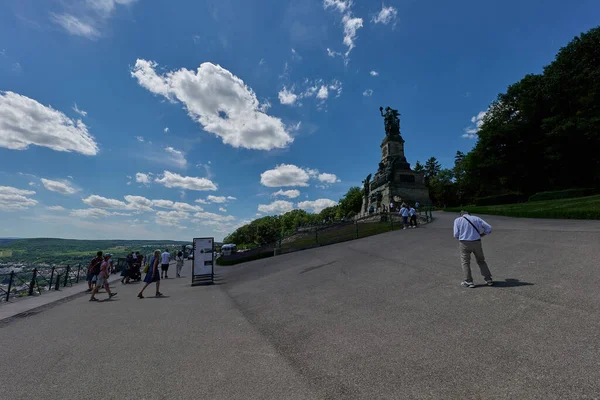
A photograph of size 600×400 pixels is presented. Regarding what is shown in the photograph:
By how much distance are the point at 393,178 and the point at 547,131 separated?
21973 millimetres

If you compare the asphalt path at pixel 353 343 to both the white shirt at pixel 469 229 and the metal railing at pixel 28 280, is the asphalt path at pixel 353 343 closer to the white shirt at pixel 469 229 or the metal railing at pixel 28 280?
the white shirt at pixel 469 229

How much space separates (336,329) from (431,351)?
1.51m

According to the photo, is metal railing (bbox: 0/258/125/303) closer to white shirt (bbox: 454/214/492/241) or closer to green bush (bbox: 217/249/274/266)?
green bush (bbox: 217/249/274/266)

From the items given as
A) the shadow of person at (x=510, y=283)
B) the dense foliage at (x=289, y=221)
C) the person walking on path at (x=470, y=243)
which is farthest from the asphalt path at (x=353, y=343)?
the dense foliage at (x=289, y=221)

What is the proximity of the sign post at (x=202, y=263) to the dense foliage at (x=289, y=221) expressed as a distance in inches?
2409

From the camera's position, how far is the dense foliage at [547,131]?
31266mm

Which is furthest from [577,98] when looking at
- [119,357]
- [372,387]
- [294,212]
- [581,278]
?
[294,212]

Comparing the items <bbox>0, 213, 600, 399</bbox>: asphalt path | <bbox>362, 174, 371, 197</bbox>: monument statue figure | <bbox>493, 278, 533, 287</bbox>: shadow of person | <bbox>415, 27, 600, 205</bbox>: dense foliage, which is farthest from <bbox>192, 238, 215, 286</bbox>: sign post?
<bbox>415, 27, 600, 205</bbox>: dense foliage

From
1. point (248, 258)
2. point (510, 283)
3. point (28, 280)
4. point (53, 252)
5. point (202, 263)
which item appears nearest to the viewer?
point (510, 283)

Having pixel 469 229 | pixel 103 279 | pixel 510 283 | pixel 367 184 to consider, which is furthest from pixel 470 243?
pixel 367 184

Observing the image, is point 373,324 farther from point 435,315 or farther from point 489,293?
point 489,293

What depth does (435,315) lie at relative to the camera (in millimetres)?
4496

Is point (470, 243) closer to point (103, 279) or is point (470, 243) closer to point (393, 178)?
point (103, 279)

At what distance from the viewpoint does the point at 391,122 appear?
3831 centimetres
